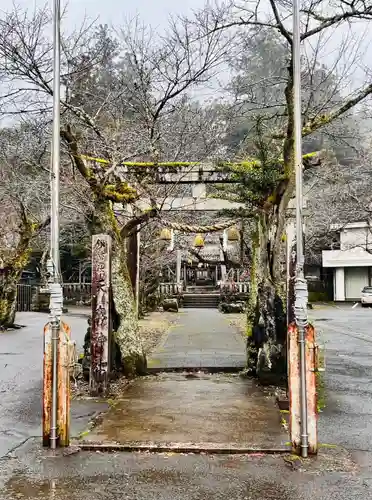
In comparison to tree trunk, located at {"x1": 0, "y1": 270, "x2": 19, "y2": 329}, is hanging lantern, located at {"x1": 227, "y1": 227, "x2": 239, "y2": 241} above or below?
above

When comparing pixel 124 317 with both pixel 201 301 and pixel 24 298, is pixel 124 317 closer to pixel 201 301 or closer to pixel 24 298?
pixel 24 298

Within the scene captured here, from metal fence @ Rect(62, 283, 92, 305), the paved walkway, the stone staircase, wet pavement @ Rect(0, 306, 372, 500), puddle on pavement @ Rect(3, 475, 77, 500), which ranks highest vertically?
metal fence @ Rect(62, 283, 92, 305)

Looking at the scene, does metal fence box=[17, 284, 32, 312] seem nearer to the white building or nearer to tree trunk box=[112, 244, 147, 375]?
tree trunk box=[112, 244, 147, 375]

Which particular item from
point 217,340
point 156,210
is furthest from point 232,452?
point 217,340

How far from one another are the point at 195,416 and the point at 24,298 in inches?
954

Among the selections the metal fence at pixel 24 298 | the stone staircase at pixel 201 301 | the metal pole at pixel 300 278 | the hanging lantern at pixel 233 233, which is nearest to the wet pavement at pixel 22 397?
the metal pole at pixel 300 278

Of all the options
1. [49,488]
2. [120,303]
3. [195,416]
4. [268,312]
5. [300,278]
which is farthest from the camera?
[120,303]

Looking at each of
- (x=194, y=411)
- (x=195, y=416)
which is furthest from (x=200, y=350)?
(x=195, y=416)

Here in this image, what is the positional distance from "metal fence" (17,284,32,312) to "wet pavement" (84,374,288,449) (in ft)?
68.1

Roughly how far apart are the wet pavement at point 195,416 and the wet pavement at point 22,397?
1.55ft

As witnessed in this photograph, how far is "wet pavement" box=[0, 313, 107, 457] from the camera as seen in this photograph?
665cm

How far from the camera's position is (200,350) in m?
14.0

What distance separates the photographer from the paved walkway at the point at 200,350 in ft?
37.4

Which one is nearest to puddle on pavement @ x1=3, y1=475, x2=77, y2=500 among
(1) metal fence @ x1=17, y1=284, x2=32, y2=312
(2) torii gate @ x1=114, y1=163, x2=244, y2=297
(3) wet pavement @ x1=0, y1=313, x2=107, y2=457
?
(3) wet pavement @ x1=0, y1=313, x2=107, y2=457
